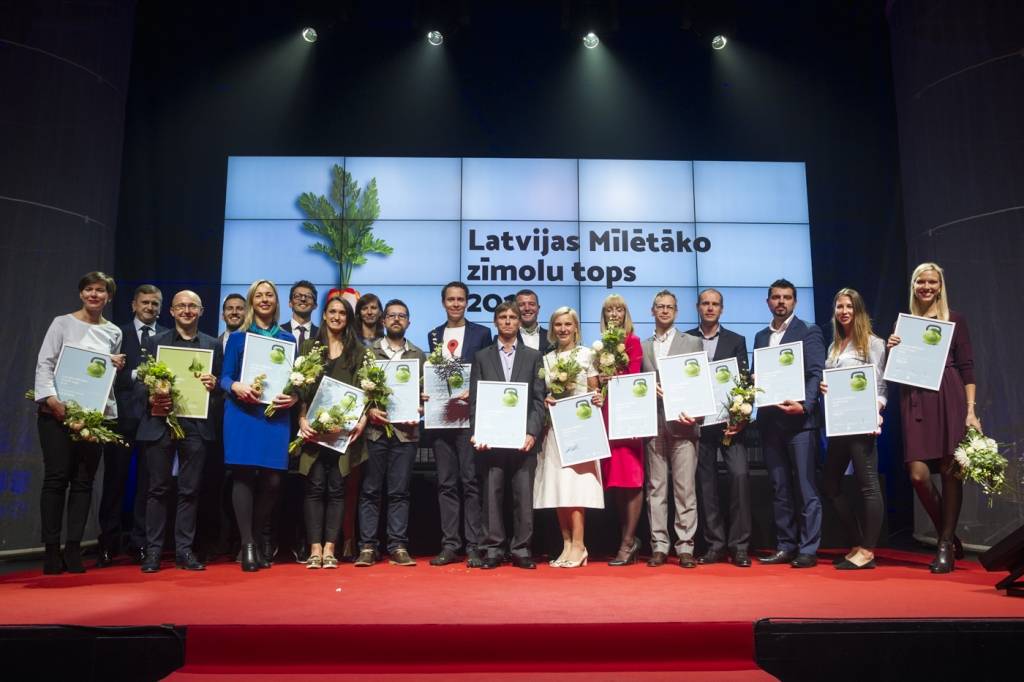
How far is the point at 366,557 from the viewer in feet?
14.7

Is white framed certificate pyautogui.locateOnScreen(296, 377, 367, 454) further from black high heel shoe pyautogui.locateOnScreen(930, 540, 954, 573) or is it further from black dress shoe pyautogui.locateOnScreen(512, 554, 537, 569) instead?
black high heel shoe pyautogui.locateOnScreen(930, 540, 954, 573)

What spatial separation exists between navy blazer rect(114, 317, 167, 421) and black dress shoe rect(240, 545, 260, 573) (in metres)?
1.19

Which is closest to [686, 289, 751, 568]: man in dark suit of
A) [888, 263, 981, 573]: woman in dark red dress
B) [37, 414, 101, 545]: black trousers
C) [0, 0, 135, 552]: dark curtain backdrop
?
[888, 263, 981, 573]: woman in dark red dress

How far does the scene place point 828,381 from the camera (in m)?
4.63

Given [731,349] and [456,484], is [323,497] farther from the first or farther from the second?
[731,349]

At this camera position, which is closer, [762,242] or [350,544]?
[350,544]

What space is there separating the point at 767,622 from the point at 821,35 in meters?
7.68

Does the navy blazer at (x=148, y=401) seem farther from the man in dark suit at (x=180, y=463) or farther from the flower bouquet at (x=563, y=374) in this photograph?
the flower bouquet at (x=563, y=374)

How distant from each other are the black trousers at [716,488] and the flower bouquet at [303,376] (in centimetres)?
248

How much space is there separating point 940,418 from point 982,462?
0.39 m

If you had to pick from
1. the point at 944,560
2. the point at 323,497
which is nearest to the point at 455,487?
the point at 323,497

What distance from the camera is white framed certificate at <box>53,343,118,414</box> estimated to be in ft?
13.9

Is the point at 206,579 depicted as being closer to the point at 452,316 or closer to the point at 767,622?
the point at 452,316

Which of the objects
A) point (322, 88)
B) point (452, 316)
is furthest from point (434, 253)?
point (452, 316)
